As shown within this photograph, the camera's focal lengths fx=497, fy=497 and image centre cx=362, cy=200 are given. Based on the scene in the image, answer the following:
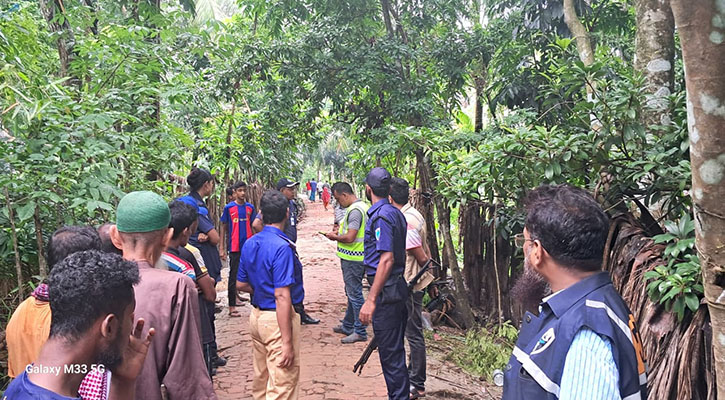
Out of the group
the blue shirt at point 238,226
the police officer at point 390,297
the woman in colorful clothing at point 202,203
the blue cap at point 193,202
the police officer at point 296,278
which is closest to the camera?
the police officer at point 296,278

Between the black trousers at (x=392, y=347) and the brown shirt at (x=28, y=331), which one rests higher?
the brown shirt at (x=28, y=331)

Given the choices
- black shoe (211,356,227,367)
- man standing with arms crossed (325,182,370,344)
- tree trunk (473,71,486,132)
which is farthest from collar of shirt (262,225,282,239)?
tree trunk (473,71,486,132)

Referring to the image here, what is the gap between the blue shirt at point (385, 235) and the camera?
12.8 feet

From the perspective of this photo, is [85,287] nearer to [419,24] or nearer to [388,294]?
[388,294]

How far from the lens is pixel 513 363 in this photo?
177 centimetres

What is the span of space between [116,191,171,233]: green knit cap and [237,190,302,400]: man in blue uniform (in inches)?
50.4

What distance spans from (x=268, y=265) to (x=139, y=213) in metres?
1.38

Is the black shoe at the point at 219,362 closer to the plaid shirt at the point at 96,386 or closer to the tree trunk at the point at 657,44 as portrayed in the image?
the plaid shirt at the point at 96,386

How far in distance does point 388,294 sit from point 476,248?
3380mm

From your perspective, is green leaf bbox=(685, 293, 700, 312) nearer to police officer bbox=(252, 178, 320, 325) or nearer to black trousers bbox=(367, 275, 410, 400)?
black trousers bbox=(367, 275, 410, 400)

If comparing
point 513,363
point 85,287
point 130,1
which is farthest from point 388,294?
point 130,1

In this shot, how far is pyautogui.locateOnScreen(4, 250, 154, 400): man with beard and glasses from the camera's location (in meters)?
1.40

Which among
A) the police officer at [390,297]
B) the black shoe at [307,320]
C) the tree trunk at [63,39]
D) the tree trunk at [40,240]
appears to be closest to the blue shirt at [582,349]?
the police officer at [390,297]

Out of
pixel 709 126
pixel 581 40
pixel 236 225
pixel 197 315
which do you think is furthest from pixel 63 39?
pixel 709 126
